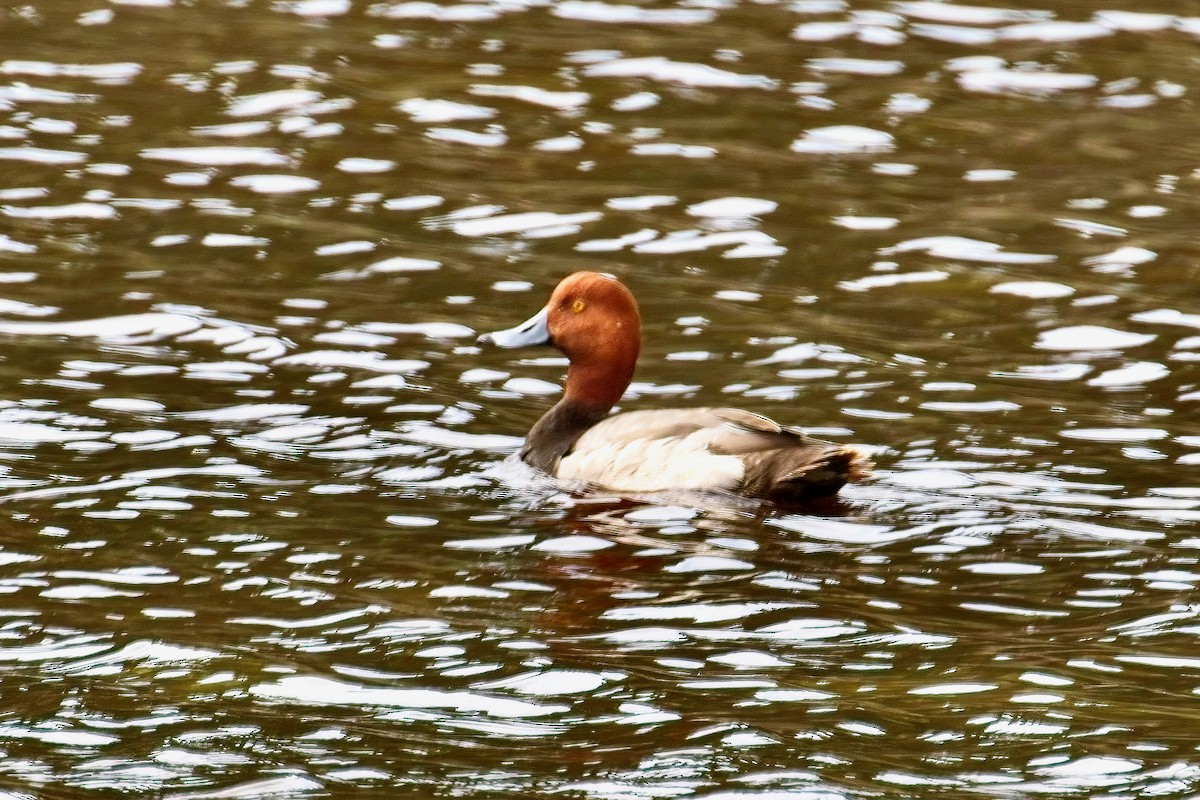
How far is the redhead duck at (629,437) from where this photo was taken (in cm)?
814

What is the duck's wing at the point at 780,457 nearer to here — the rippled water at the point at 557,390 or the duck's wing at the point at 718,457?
the duck's wing at the point at 718,457

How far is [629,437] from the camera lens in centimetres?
859

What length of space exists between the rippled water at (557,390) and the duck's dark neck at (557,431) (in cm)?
15

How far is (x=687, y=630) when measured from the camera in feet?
21.8

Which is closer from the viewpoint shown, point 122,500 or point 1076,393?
point 122,500

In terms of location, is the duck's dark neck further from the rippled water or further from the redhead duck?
the rippled water

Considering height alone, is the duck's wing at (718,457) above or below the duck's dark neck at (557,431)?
above

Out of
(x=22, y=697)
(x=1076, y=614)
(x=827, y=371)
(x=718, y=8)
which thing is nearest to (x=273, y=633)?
(x=22, y=697)

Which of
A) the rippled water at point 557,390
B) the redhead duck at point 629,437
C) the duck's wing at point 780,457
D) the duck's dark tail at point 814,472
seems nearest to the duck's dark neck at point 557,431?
the redhead duck at point 629,437

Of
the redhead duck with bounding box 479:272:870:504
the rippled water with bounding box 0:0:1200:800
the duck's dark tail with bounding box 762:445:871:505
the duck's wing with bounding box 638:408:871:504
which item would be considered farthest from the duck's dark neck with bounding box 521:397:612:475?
the duck's dark tail with bounding box 762:445:871:505

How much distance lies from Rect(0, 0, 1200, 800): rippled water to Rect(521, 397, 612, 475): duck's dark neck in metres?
0.15

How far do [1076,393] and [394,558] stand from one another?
3.92 m

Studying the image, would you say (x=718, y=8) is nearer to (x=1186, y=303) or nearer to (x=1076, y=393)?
(x=1186, y=303)

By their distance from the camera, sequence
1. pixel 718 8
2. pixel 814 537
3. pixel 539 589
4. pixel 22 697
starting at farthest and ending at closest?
1. pixel 718 8
2. pixel 814 537
3. pixel 539 589
4. pixel 22 697
